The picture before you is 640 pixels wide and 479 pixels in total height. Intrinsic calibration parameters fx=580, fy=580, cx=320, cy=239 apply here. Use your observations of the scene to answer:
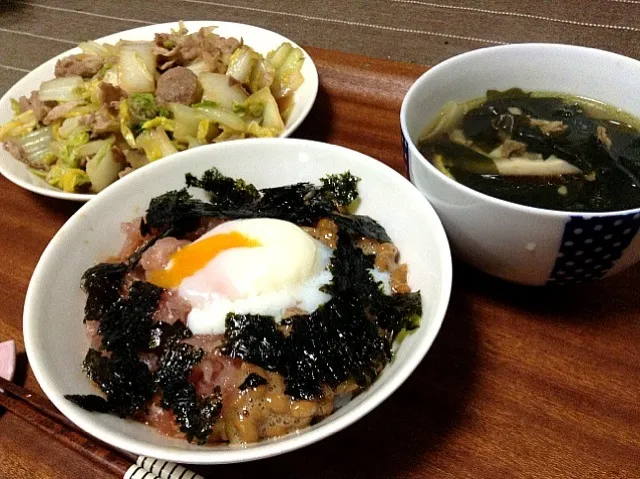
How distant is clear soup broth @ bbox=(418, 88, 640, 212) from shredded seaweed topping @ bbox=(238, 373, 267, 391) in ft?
2.16

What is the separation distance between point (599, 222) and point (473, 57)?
635 mm

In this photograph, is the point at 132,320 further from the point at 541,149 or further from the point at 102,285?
the point at 541,149

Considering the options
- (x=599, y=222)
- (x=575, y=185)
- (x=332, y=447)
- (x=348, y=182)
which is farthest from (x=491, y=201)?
(x=332, y=447)

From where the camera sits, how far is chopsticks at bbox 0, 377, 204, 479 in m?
1.17

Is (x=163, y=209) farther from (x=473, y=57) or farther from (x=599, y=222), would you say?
(x=599, y=222)

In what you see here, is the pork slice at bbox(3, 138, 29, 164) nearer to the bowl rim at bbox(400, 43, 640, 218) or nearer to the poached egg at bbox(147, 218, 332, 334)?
the poached egg at bbox(147, 218, 332, 334)

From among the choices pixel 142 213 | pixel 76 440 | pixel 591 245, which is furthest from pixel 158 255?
pixel 591 245

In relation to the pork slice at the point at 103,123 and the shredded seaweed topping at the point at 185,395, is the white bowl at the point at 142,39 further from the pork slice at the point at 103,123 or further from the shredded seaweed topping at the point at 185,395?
the shredded seaweed topping at the point at 185,395

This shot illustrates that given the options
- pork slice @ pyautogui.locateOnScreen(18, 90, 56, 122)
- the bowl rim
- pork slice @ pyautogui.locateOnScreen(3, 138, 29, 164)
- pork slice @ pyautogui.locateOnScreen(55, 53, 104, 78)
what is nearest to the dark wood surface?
the bowl rim

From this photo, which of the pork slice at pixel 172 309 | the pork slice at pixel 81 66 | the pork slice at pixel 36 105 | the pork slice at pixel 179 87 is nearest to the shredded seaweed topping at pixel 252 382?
the pork slice at pixel 172 309

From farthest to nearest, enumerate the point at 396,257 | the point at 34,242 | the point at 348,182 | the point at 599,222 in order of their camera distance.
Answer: the point at 34,242 < the point at 348,182 < the point at 396,257 < the point at 599,222

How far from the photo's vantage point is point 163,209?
1541mm

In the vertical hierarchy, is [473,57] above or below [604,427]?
above

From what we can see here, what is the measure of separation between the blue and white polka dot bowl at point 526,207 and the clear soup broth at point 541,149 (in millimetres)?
39
